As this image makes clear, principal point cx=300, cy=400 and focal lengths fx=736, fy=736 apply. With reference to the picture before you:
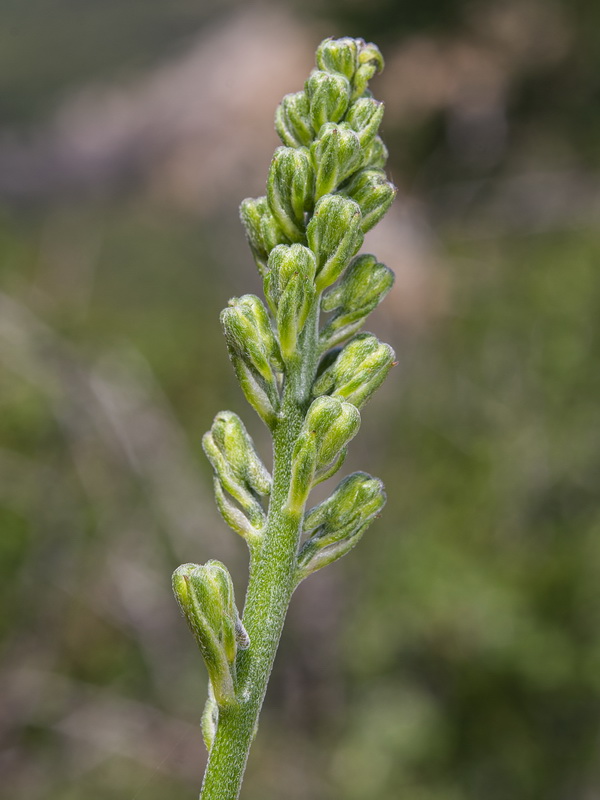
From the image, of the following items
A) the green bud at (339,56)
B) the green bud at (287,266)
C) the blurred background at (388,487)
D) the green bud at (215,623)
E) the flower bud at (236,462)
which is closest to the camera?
the green bud at (215,623)

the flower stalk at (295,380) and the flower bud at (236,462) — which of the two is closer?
the flower stalk at (295,380)

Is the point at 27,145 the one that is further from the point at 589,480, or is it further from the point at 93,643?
the point at 589,480

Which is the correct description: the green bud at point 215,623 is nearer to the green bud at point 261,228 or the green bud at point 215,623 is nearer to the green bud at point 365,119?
the green bud at point 261,228

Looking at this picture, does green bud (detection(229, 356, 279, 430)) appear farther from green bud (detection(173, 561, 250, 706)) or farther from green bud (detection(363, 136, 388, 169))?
green bud (detection(363, 136, 388, 169))

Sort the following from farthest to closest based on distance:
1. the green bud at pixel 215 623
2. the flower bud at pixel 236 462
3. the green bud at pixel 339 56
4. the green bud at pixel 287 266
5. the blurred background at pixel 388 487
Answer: the blurred background at pixel 388 487, the green bud at pixel 339 56, the flower bud at pixel 236 462, the green bud at pixel 287 266, the green bud at pixel 215 623

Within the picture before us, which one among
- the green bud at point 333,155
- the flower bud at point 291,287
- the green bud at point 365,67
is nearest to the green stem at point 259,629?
the flower bud at point 291,287

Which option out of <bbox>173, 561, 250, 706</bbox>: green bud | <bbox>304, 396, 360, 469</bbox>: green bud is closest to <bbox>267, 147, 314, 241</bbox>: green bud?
<bbox>304, 396, 360, 469</bbox>: green bud
